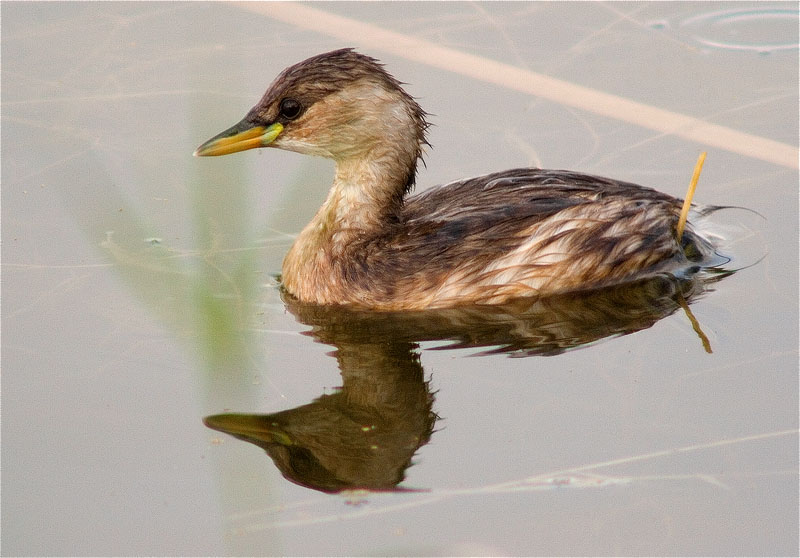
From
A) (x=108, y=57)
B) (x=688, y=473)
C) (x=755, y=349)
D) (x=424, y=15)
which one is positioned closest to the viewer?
(x=688, y=473)

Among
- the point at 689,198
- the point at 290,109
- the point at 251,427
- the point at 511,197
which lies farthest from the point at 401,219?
the point at 251,427

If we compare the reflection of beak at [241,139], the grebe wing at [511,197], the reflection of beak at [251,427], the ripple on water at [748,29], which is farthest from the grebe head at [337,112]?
the ripple on water at [748,29]

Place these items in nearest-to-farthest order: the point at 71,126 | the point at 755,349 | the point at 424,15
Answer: the point at 755,349 → the point at 71,126 → the point at 424,15

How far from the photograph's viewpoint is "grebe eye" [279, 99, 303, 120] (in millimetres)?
6777

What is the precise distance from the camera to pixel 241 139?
22.2ft

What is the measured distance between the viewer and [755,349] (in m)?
6.29

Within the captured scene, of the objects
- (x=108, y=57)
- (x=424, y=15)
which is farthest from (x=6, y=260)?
(x=424, y=15)

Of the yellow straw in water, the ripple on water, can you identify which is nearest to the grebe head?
the yellow straw in water

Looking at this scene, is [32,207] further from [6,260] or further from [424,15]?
[424,15]

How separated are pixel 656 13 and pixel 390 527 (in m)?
6.45

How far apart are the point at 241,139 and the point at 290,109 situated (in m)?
0.30

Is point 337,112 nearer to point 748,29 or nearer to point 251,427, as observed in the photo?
point 251,427

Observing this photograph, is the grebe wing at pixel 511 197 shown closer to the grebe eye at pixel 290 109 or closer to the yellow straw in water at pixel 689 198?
the yellow straw in water at pixel 689 198

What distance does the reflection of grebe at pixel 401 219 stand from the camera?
22.1 feet
